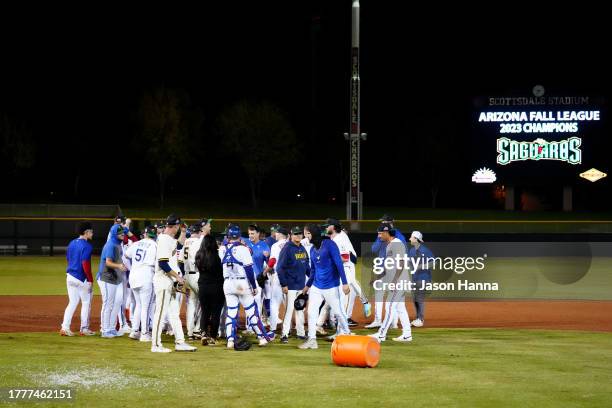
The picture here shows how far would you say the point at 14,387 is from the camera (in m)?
8.67

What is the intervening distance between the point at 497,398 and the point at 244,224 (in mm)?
29032

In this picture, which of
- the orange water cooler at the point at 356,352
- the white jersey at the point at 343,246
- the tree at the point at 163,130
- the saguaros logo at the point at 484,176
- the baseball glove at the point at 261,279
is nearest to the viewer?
the orange water cooler at the point at 356,352

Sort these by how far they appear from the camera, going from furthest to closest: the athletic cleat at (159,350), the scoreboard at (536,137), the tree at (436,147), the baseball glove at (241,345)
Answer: the tree at (436,147) < the scoreboard at (536,137) < the baseball glove at (241,345) < the athletic cleat at (159,350)

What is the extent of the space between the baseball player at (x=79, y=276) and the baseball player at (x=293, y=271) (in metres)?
3.18

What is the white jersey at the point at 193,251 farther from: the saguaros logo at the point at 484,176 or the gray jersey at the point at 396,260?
the saguaros logo at the point at 484,176

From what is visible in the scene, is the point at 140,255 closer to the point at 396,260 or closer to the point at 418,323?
the point at 396,260

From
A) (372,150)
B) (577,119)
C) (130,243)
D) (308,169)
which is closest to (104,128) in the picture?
(308,169)

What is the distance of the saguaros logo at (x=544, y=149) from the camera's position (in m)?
37.5

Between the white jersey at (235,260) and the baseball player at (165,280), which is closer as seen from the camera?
the baseball player at (165,280)

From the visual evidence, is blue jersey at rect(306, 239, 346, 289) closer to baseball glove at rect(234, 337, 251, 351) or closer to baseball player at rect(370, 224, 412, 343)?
baseball player at rect(370, 224, 412, 343)

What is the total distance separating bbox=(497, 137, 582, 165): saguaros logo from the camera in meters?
37.5

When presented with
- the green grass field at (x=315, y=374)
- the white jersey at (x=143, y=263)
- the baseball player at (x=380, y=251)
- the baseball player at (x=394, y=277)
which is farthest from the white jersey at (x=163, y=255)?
the baseball player at (x=380, y=251)

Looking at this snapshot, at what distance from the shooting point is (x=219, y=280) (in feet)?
39.7

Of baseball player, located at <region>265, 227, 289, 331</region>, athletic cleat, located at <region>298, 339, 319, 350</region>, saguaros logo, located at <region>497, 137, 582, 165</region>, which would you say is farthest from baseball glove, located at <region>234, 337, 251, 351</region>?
saguaros logo, located at <region>497, 137, 582, 165</region>
